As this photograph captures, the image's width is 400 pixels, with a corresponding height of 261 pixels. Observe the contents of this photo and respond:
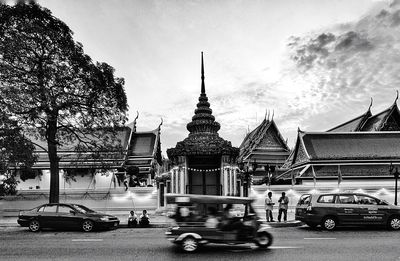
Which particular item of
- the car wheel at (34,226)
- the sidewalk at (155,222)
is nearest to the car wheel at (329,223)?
the sidewalk at (155,222)

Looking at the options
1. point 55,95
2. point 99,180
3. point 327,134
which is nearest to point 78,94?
point 55,95

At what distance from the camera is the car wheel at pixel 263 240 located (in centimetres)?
1098

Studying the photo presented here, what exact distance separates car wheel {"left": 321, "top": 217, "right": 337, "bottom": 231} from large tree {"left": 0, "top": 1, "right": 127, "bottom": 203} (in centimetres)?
1140

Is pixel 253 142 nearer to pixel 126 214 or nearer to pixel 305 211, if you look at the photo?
pixel 126 214

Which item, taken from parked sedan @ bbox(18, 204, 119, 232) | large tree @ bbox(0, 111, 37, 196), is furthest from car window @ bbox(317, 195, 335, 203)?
large tree @ bbox(0, 111, 37, 196)

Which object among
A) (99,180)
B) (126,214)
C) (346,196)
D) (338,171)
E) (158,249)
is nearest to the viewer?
(158,249)

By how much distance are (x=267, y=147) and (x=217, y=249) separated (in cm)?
3125

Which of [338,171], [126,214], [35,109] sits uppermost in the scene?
[35,109]

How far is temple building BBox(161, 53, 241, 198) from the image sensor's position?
24141mm

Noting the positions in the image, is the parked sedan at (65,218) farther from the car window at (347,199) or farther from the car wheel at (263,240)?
the car window at (347,199)

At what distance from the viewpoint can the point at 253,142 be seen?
41.5m

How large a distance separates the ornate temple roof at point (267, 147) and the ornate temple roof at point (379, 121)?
697 centimetres

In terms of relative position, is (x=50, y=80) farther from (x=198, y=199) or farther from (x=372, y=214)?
(x=372, y=214)

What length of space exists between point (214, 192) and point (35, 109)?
11740mm
